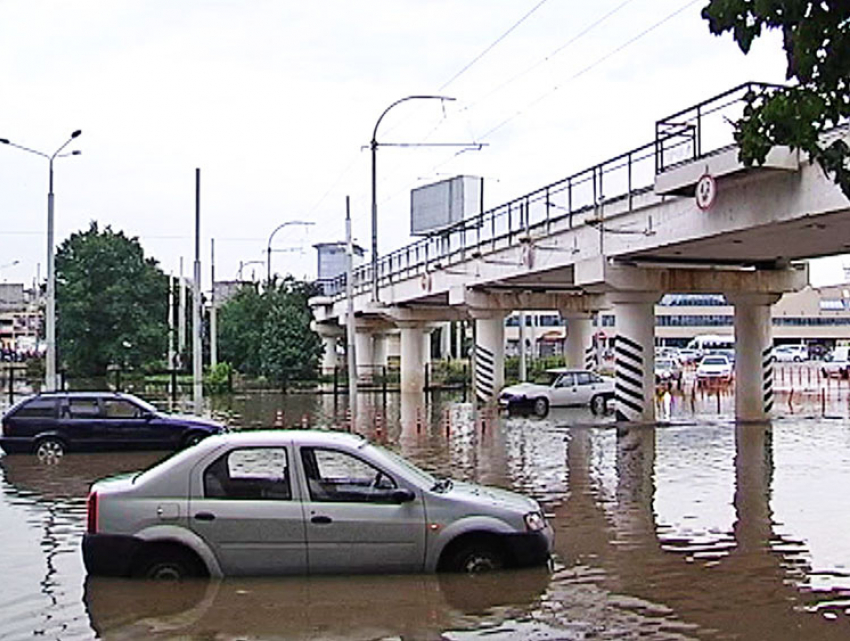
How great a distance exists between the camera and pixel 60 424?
83.0ft

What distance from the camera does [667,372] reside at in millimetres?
65375

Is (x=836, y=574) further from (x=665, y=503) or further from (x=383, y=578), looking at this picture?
(x=665, y=503)

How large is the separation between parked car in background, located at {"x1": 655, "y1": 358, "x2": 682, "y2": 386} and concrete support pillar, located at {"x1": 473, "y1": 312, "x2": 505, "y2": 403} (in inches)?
475

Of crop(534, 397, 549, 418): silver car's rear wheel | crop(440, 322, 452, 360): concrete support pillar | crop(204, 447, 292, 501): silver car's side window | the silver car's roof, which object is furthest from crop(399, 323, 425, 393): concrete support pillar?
crop(204, 447, 292, 501): silver car's side window

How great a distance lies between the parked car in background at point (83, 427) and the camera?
82.7 ft

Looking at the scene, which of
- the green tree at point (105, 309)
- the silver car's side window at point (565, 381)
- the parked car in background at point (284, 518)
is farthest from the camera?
the green tree at point (105, 309)

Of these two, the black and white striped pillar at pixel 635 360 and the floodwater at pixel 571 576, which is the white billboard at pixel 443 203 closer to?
the black and white striped pillar at pixel 635 360

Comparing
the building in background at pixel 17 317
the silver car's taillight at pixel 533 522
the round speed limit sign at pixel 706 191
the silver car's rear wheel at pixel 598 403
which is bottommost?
the silver car's taillight at pixel 533 522

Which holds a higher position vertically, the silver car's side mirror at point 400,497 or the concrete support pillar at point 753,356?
the concrete support pillar at point 753,356

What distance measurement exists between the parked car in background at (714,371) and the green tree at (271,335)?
20.9 meters

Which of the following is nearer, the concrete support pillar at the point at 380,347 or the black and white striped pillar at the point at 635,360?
the black and white striped pillar at the point at 635,360

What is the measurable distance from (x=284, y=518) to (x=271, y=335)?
60.4 m

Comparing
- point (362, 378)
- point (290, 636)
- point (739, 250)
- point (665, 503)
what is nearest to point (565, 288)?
point (739, 250)

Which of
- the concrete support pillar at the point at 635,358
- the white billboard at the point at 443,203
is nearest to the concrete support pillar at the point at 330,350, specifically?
the white billboard at the point at 443,203
